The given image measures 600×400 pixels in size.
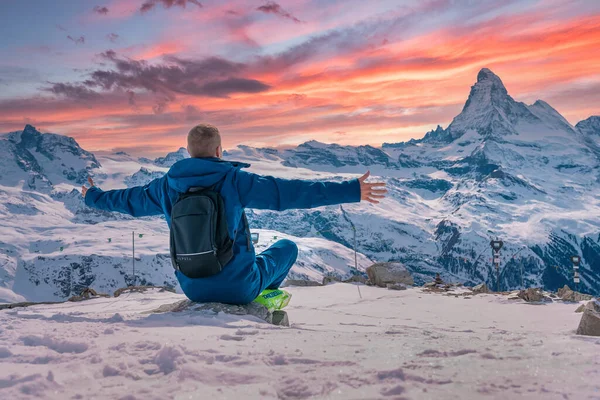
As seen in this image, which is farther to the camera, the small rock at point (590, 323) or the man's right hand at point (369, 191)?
the small rock at point (590, 323)

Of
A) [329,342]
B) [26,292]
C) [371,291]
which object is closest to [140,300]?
[371,291]

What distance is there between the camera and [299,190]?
5371 millimetres

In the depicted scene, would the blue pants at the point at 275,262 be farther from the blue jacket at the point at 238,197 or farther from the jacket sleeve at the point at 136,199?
the jacket sleeve at the point at 136,199

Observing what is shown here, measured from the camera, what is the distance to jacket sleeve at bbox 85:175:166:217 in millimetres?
6150

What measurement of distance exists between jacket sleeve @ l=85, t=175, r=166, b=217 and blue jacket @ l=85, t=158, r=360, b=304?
17cm

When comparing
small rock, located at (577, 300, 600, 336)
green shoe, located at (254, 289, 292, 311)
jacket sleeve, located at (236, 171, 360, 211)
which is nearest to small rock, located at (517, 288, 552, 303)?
small rock, located at (577, 300, 600, 336)

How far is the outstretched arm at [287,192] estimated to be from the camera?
5.32 m

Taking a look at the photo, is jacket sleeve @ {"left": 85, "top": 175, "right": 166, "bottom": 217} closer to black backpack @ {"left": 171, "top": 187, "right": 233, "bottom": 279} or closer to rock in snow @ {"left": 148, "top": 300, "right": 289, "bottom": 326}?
black backpack @ {"left": 171, "top": 187, "right": 233, "bottom": 279}

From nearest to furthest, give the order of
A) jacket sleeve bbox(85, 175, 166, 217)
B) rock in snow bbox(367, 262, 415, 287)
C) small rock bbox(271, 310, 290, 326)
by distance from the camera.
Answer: jacket sleeve bbox(85, 175, 166, 217) < small rock bbox(271, 310, 290, 326) < rock in snow bbox(367, 262, 415, 287)

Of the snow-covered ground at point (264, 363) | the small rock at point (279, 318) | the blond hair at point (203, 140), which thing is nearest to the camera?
the snow-covered ground at point (264, 363)

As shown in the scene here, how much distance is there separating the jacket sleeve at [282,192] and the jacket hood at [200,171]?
0.19 m

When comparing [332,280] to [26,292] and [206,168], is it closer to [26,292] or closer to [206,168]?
[206,168]

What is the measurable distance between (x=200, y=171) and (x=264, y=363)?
8.29 feet

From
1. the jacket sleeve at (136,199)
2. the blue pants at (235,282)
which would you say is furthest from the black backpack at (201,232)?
the jacket sleeve at (136,199)
